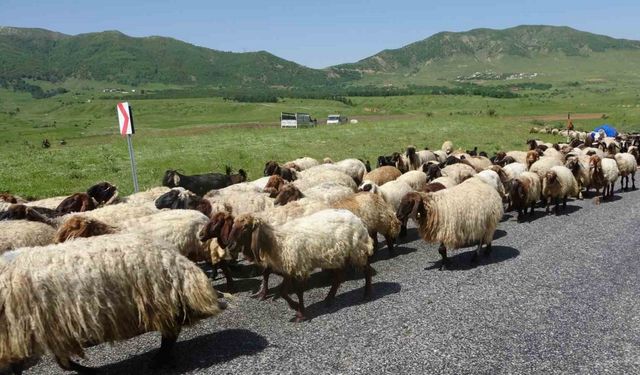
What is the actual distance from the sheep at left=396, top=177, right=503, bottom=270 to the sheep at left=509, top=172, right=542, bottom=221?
477cm

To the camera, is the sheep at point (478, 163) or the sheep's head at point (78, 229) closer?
the sheep's head at point (78, 229)

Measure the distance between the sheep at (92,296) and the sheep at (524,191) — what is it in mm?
13271

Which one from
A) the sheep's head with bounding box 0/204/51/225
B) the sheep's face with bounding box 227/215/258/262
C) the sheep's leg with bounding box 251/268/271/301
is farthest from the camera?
the sheep's head with bounding box 0/204/51/225

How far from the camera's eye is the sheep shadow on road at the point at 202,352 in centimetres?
809

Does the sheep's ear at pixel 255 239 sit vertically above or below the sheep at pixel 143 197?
above

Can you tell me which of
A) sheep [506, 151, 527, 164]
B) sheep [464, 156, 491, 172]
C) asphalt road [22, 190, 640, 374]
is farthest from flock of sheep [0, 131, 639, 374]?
sheep [506, 151, 527, 164]

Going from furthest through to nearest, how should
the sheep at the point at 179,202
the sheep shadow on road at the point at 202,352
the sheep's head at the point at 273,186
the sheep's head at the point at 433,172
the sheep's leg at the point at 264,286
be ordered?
the sheep's head at the point at 433,172
the sheep's head at the point at 273,186
the sheep at the point at 179,202
the sheep's leg at the point at 264,286
the sheep shadow on road at the point at 202,352

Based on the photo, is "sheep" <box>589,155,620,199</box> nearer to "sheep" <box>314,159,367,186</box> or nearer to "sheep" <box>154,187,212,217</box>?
"sheep" <box>314,159,367,186</box>

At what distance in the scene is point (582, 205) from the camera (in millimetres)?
20828

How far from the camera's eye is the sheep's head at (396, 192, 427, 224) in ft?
42.8

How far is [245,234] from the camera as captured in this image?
9.85 m

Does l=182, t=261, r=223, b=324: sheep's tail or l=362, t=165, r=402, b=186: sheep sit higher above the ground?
l=182, t=261, r=223, b=324: sheep's tail

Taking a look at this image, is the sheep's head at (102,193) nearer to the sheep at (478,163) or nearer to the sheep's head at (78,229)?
the sheep's head at (78,229)

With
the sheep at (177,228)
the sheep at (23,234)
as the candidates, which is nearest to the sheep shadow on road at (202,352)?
the sheep at (177,228)
